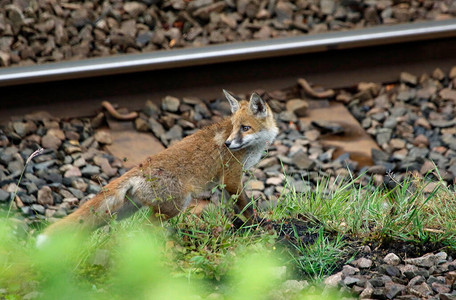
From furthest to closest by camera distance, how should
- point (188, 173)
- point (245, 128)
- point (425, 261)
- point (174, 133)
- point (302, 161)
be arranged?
point (174, 133) < point (302, 161) < point (245, 128) < point (188, 173) < point (425, 261)

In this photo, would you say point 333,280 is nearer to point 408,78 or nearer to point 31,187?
point 31,187

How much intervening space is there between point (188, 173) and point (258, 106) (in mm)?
1108

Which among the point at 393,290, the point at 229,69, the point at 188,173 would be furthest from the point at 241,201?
the point at 229,69

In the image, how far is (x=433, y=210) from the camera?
5.04m

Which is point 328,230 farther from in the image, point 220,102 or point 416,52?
point 416,52

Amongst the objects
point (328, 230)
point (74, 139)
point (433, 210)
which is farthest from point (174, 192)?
point (74, 139)

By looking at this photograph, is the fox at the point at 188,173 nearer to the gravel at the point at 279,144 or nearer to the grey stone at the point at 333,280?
the gravel at the point at 279,144

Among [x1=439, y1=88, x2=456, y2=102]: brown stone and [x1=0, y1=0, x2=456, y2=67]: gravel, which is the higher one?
[x1=0, y1=0, x2=456, y2=67]: gravel

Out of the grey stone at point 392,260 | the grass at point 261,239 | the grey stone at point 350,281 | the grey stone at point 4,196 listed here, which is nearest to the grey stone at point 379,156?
the grass at point 261,239

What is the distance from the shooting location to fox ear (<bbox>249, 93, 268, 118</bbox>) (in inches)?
225

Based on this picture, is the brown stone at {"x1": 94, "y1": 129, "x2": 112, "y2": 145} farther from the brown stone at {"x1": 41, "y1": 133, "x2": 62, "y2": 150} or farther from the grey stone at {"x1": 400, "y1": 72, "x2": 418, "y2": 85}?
the grey stone at {"x1": 400, "y1": 72, "x2": 418, "y2": 85}

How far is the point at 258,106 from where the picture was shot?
577 centimetres

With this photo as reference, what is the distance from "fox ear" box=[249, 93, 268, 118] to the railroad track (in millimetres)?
2609

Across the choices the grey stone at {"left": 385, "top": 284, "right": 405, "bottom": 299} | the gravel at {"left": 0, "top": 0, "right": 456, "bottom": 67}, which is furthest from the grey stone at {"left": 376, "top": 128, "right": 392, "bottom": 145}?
the grey stone at {"left": 385, "top": 284, "right": 405, "bottom": 299}
